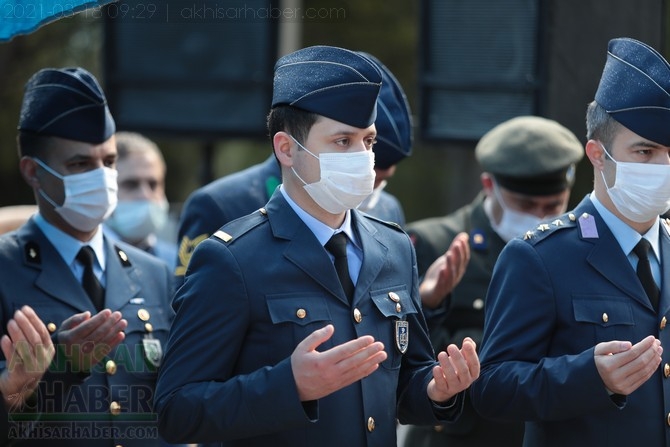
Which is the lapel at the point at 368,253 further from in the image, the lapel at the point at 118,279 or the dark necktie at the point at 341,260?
the lapel at the point at 118,279

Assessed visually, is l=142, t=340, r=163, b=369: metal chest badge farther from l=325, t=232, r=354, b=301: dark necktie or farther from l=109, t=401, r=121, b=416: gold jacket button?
l=325, t=232, r=354, b=301: dark necktie

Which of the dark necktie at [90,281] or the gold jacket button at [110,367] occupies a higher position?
the dark necktie at [90,281]

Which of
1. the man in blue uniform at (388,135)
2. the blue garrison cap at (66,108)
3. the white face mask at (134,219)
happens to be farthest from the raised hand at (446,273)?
the white face mask at (134,219)

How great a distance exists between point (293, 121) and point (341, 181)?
0.23m

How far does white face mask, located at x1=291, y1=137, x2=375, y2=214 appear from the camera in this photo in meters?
3.38

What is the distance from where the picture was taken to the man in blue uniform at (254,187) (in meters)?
4.72

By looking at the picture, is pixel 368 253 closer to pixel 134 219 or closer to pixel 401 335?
pixel 401 335

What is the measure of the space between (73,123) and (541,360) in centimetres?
187

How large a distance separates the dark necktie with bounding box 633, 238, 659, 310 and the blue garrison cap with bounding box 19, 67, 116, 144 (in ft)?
6.26

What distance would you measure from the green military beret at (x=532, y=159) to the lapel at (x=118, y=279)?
1.56 m

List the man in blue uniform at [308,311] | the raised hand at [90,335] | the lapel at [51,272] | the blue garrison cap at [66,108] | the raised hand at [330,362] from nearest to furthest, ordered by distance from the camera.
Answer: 1. the raised hand at [330,362]
2. the man in blue uniform at [308,311]
3. the raised hand at [90,335]
4. the lapel at [51,272]
5. the blue garrison cap at [66,108]

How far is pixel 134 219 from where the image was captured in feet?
22.2

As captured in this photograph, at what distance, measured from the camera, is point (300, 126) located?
11.3ft

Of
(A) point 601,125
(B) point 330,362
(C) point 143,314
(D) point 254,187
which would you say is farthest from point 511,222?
(B) point 330,362
